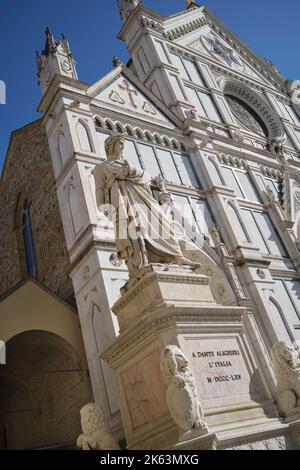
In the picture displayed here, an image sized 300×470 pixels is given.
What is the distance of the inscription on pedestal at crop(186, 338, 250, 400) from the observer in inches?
206

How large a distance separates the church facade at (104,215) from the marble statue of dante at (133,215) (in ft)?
2.36

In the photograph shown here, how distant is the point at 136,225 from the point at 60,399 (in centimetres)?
694

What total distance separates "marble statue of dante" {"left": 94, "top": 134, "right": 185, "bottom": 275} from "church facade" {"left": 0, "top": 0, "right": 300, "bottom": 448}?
720mm

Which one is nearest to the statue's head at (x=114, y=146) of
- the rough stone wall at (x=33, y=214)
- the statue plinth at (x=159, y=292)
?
the statue plinth at (x=159, y=292)

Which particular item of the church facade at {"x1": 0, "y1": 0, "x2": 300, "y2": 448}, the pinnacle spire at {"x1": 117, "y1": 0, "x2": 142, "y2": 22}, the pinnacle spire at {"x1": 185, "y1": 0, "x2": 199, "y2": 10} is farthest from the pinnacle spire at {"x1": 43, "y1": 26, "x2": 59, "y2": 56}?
the pinnacle spire at {"x1": 185, "y1": 0, "x2": 199, "y2": 10}

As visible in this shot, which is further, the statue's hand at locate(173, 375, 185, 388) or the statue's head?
the statue's head

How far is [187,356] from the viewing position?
5266 mm

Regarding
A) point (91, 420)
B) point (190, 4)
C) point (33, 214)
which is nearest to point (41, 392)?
point (33, 214)

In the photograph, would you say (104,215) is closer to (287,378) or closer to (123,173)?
(123,173)

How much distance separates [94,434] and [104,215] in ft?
12.4

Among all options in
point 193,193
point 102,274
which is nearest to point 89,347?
point 102,274

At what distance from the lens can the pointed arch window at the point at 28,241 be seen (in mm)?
14652

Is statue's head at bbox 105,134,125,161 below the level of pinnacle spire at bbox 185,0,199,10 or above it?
below

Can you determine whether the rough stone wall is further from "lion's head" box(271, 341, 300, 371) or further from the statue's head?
"lion's head" box(271, 341, 300, 371)
